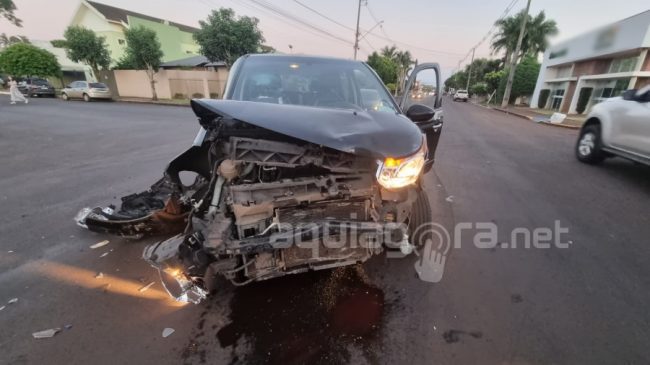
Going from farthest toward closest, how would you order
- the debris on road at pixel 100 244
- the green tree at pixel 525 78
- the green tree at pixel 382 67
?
the green tree at pixel 382 67
the green tree at pixel 525 78
the debris on road at pixel 100 244

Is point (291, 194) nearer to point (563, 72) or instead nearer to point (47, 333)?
point (47, 333)

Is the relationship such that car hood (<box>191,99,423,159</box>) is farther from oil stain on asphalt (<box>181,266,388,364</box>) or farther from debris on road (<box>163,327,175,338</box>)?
debris on road (<box>163,327,175,338</box>)

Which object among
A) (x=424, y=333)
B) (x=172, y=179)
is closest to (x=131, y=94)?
(x=172, y=179)

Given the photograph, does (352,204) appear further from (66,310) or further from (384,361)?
(66,310)

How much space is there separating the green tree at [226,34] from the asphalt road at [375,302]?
19.7 meters

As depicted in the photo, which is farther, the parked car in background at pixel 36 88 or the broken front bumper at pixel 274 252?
the parked car in background at pixel 36 88

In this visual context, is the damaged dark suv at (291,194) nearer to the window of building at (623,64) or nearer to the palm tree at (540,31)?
the window of building at (623,64)

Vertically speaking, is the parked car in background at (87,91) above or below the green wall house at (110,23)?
below

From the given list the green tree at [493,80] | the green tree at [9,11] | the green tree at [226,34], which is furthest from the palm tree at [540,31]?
the green tree at [9,11]

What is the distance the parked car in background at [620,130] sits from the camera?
4.81 metres

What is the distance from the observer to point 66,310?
2.29m

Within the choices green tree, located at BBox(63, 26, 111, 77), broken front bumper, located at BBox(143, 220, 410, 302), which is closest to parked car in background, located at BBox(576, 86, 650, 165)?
broken front bumper, located at BBox(143, 220, 410, 302)

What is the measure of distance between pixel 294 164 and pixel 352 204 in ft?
1.64

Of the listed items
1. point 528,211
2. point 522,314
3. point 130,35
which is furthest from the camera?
point 130,35
